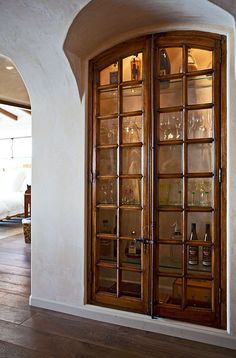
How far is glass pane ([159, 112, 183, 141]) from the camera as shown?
2055 millimetres

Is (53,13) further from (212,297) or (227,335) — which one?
(227,335)

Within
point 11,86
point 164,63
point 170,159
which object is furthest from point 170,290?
point 11,86

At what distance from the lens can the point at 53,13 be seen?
5.67 ft

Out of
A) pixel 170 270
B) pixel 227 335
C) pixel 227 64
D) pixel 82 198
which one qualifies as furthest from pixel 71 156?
pixel 227 335

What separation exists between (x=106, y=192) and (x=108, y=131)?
0.51m

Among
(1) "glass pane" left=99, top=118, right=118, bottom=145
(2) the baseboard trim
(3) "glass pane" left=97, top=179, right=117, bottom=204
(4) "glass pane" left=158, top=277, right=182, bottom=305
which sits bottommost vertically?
(2) the baseboard trim

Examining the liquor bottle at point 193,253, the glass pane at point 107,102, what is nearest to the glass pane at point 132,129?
the glass pane at point 107,102

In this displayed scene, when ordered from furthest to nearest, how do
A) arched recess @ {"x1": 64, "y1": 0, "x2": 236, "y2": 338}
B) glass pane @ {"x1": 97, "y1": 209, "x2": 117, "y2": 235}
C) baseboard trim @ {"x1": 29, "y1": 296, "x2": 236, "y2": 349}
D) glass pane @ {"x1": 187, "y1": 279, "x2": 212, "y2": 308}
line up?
glass pane @ {"x1": 97, "y1": 209, "x2": 117, "y2": 235} < glass pane @ {"x1": 187, "y1": 279, "x2": 212, "y2": 308} < baseboard trim @ {"x1": 29, "y1": 296, "x2": 236, "y2": 349} < arched recess @ {"x1": 64, "y1": 0, "x2": 236, "y2": 338}

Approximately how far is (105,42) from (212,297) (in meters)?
2.10

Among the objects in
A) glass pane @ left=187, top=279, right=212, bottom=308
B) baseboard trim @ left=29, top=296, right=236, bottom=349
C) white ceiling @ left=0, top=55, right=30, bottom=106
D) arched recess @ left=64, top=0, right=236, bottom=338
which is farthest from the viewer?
white ceiling @ left=0, top=55, right=30, bottom=106

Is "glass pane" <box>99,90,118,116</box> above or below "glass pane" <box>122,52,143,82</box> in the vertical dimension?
below

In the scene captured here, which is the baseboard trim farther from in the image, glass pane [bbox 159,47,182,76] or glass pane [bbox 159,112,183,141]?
glass pane [bbox 159,47,182,76]

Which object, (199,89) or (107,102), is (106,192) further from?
(199,89)

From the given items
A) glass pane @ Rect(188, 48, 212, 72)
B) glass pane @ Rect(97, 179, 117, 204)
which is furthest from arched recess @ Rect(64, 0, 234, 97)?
glass pane @ Rect(97, 179, 117, 204)
